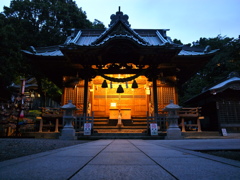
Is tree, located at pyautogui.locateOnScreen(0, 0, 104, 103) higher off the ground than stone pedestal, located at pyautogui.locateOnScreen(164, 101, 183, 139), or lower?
higher

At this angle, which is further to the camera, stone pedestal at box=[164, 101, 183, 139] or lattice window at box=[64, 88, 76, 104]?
lattice window at box=[64, 88, 76, 104]

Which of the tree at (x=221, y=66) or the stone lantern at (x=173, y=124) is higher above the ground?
the tree at (x=221, y=66)

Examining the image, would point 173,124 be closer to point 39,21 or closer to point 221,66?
point 221,66

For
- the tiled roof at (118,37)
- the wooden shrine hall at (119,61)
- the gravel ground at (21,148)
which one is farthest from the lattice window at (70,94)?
the gravel ground at (21,148)

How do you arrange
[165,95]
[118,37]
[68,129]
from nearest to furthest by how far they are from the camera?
1. [68,129]
2. [118,37]
3. [165,95]

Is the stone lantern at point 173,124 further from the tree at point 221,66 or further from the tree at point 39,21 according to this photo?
the tree at point 39,21

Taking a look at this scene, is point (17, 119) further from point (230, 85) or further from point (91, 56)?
point (230, 85)

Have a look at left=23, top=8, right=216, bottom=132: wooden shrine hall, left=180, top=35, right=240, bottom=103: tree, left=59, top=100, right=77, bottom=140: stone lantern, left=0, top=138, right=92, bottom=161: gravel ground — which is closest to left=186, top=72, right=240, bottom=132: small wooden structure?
left=23, top=8, right=216, bottom=132: wooden shrine hall

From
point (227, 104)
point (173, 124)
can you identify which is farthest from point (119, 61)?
point (227, 104)

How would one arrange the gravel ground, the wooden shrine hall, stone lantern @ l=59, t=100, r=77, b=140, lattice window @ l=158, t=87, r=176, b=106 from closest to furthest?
the gravel ground < stone lantern @ l=59, t=100, r=77, b=140 < the wooden shrine hall < lattice window @ l=158, t=87, r=176, b=106

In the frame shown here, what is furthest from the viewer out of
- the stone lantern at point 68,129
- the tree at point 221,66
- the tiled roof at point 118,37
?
the tree at point 221,66

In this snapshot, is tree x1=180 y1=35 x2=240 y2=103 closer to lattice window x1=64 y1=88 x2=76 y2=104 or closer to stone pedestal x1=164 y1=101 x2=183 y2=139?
stone pedestal x1=164 y1=101 x2=183 y2=139

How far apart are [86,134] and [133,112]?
8.52 meters

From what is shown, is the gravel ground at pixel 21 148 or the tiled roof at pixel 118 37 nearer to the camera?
the gravel ground at pixel 21 148
